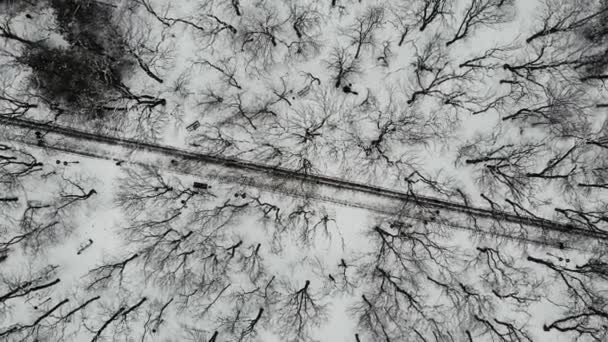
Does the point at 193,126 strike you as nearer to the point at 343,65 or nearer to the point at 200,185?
the point at 200,185

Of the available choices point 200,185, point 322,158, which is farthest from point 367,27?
point 200,185

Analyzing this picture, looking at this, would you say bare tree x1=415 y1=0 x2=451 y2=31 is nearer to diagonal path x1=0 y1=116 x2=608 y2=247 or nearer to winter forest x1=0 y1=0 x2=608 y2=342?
winter forest x1=0 y1=0 x2=608 y2=342

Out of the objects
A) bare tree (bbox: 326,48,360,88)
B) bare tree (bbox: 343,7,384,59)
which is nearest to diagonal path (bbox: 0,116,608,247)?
bare tree (bbox: 326,48,360,88)

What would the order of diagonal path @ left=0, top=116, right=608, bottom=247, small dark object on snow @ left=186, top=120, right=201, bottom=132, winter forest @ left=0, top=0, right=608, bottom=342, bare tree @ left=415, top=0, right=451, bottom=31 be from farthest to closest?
diagonal path @ left=0, top=116, right=608, bottom=247 < small dark object on snow @ left=186, top=120, right=201, bottom=132 < bare tree @ left=415, top=0, right=451, bottom=31 < winter forest @ left=0, top=0, right=608, bottom=342

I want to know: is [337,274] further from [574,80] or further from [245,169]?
[574,80]

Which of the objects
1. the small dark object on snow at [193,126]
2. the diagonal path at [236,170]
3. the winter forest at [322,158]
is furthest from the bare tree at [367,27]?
the small dark object on snow at [193,126]

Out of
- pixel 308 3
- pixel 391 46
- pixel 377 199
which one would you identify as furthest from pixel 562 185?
pixel 308 3

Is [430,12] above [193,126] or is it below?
above

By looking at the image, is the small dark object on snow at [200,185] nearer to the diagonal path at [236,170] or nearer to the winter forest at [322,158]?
the winter forest at [322,158]
